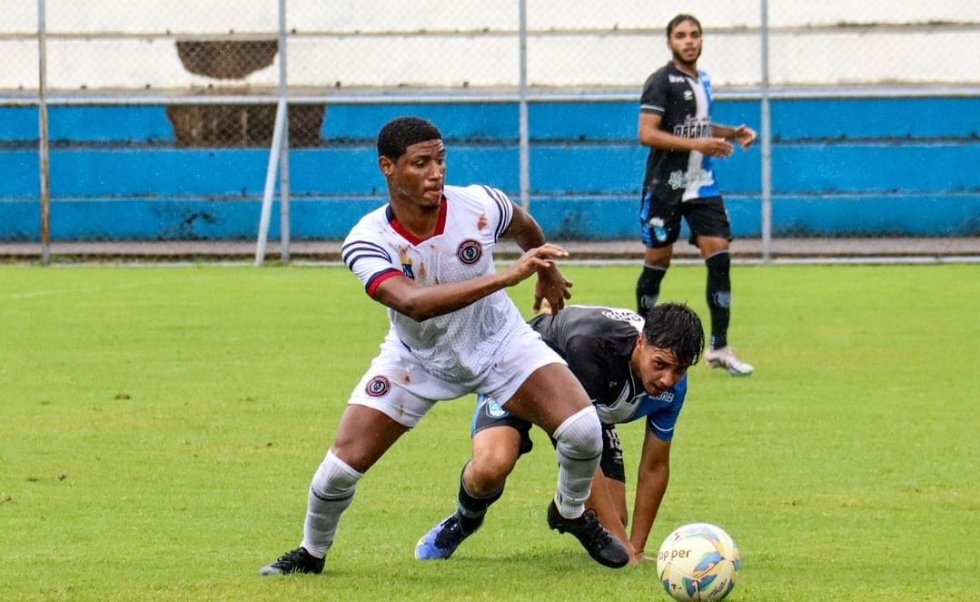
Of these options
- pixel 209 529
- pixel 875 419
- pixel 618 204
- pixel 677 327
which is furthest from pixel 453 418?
pixel 618 204

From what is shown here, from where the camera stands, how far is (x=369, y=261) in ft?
21.5

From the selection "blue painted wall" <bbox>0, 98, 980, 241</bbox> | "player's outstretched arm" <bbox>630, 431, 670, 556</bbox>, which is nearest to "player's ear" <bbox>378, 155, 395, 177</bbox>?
"player's outstretched arm" <bbox>630, 431, 670, 556</bbox>

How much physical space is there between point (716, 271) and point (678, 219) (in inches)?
21.2

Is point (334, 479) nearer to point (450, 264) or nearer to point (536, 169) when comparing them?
point (450, 264)

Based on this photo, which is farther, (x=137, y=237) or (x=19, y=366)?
(x=137, y=237)

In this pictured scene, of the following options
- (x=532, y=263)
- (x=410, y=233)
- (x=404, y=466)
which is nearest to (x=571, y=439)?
(x=532, y=263)

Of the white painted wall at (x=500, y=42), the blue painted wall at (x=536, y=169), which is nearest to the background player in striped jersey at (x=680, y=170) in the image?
the blue painted wall at (x=536, y=169)

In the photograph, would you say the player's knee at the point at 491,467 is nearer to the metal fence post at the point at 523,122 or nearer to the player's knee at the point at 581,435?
the player's knee at the point at 581,435

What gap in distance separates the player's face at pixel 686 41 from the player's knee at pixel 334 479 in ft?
21.4

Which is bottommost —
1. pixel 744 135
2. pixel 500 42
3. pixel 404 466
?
pixel 404 466

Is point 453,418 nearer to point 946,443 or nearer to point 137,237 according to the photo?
point 946,443

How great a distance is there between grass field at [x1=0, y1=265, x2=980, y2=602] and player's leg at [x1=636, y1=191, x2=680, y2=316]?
848mm

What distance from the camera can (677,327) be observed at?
21.8 feet

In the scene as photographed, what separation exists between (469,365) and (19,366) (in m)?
6.66
